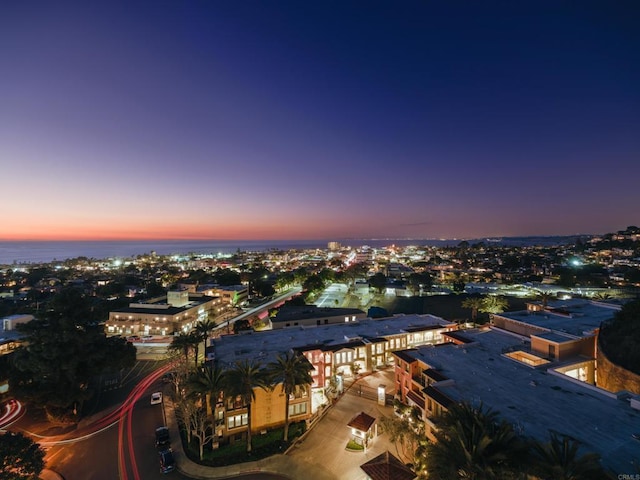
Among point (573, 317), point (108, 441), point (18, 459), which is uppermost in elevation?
point (573, 317)

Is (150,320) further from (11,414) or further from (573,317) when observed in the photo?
(573,317)

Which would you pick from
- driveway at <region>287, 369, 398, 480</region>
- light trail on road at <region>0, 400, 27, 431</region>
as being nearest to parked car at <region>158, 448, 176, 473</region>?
driveway at <region>287, 369, 398, 480</region>

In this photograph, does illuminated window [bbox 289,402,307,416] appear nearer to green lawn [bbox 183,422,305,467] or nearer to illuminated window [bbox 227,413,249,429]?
green lawn [bbox 183,422,305,467]

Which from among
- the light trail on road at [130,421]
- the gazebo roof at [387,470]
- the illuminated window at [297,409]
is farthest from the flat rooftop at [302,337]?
the gazebo roof at [387,470]

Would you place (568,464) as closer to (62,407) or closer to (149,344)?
(62,407)

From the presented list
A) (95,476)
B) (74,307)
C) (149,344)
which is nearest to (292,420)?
(95,476)

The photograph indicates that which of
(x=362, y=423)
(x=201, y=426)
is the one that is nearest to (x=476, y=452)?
(x=362, y=423)
